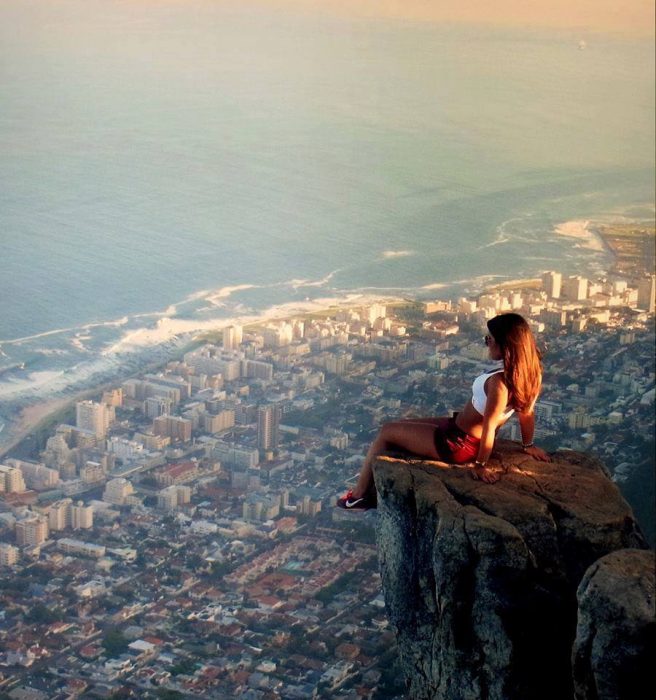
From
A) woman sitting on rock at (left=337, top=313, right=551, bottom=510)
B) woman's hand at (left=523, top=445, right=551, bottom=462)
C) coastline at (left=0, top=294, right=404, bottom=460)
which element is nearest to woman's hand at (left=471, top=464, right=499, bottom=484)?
woman sitting on rock at (left=337, top=313, right=551, bottom=510)

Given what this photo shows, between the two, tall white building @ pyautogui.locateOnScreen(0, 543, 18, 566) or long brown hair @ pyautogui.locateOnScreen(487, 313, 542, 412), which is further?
tall white building @ pyautogui.locateOnScreen(0, 543, 18, 566)

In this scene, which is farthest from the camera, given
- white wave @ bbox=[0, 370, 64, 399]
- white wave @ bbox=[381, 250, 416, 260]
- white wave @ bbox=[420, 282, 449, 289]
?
white wave @ bbox=[420, 282, 449, 289]

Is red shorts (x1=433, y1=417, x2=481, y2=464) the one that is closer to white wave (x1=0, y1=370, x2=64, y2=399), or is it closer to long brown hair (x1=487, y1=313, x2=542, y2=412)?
long brown hair (x1=487, y1=313, x2=542, y2=412)

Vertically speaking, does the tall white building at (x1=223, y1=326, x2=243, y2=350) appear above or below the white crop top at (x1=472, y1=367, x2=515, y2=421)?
below

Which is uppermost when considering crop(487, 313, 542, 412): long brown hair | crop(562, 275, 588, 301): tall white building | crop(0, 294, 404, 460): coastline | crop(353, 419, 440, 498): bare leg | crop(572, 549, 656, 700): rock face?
crop(487, 313, 542, 412): long brown hair

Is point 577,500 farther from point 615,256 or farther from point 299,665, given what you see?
point 615,256

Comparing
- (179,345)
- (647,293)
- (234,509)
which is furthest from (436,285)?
(234,509)

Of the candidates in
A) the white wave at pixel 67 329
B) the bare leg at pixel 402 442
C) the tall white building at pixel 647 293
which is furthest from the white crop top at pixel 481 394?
the tall white building at pixel 647 293

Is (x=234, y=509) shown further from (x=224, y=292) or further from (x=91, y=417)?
(x=224, y=292)
